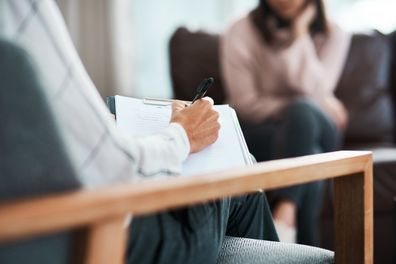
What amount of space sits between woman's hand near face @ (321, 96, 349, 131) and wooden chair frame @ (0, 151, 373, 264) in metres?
A: 1.25

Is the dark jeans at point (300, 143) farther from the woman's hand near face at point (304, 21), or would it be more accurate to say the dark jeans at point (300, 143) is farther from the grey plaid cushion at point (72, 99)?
the grey plaid cushion at point (72, 99)

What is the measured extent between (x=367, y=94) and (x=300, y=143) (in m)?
0.67

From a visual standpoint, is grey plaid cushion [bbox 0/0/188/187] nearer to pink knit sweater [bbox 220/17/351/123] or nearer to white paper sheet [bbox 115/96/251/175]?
white paper sheet [bbox 115/96/251/175]

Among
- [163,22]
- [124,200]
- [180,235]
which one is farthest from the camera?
[163,22]

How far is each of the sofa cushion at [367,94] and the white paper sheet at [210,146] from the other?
4.52 feet

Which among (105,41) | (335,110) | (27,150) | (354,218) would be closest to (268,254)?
(354,218)

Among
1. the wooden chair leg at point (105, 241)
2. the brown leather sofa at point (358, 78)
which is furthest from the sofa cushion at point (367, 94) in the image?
the wooden chair leg at point (105, 241)

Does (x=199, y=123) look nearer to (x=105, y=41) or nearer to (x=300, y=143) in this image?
(x=300, y=143)

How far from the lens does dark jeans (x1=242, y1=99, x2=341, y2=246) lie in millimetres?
1666

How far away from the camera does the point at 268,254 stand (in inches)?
35.3

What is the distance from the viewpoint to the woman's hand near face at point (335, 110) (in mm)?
2090

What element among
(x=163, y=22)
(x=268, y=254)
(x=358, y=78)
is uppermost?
(x=163, y=22)

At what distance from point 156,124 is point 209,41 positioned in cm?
136

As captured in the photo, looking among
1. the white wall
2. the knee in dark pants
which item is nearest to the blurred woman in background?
the knee in dark pants
